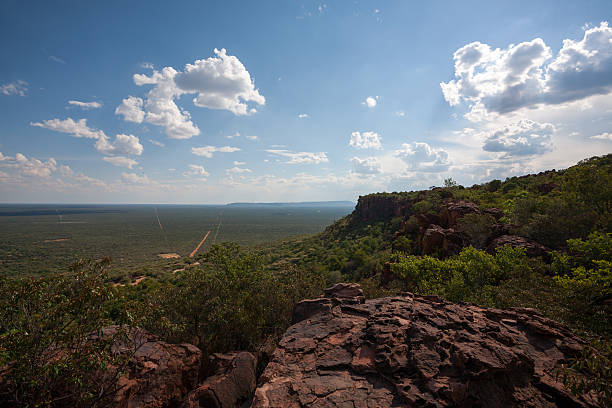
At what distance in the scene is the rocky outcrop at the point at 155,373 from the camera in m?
10.2

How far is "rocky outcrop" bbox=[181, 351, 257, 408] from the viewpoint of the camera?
1066cm

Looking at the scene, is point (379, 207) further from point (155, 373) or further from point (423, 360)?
point (155, 373)

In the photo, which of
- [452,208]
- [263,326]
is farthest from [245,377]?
[452,208]

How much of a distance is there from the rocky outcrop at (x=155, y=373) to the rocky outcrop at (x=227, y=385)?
0.90 meters

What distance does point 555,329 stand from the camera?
9625mm

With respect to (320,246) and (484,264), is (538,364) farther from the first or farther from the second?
(320,246)

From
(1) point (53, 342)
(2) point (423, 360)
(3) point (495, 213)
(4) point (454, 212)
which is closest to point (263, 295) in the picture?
(1) point (53, 342)

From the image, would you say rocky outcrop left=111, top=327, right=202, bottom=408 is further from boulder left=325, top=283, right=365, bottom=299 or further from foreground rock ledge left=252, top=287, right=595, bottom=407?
boulder left=325, top=283, right=365, bottom=299

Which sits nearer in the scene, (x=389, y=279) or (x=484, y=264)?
(x=484, y=264)

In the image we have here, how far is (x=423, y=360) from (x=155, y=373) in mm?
11296

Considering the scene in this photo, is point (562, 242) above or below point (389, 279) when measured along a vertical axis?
above

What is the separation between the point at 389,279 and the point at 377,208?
60980 millimetres

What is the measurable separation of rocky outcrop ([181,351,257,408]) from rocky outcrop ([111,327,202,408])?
90 cm

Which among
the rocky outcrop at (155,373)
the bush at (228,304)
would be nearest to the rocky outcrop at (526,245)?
the bush at (228,304)
